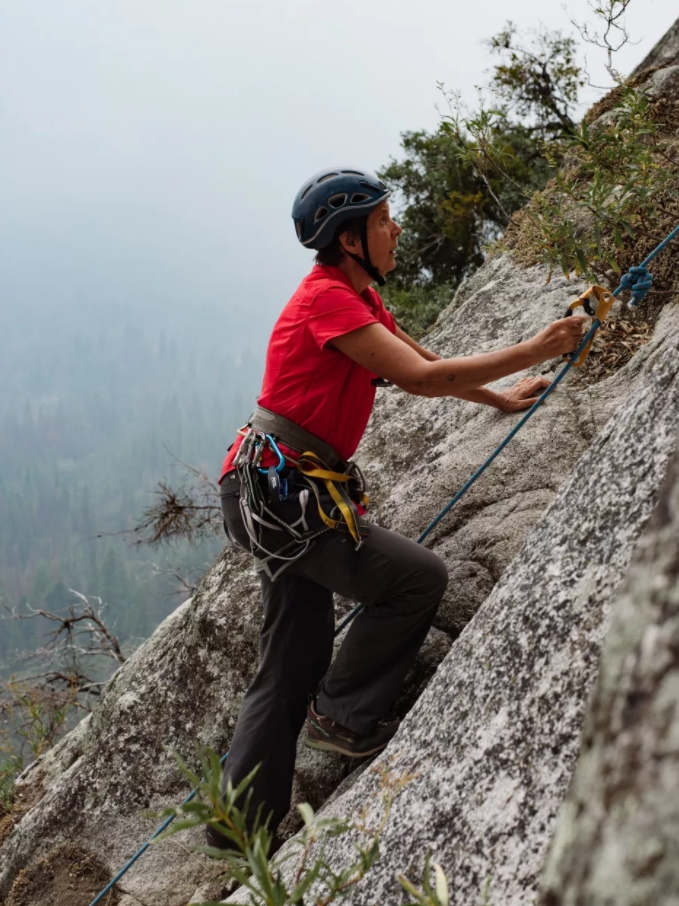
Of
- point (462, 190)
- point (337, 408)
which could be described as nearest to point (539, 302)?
point (337, 408)

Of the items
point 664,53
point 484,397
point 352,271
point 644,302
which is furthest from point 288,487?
point 664,53

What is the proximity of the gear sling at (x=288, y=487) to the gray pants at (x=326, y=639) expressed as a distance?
0.19 ft

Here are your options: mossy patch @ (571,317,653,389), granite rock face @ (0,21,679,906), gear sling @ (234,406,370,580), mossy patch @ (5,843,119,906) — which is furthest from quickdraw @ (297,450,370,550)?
mossy patch @ (5,843,119,906)

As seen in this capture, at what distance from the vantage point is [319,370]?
391 cm

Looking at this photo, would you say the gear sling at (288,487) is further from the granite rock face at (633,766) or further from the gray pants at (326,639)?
the granite rock face at (633,766)

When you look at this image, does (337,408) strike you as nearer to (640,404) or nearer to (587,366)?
(640,404)

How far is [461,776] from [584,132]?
11.8 ft

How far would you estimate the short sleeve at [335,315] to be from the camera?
3652 millimetres

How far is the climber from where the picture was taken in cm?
385

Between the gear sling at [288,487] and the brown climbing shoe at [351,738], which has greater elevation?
the gear sling at [288,487]

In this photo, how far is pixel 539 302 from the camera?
20.2ft

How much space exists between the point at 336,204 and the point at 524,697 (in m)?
2.57

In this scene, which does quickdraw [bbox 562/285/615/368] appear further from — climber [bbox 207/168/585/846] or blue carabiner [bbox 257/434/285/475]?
blue carabiner [bbox 257/434/285/475]

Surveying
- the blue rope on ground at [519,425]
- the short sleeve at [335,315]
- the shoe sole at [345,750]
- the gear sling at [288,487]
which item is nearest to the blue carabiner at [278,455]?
the gear sling at [288,487]
